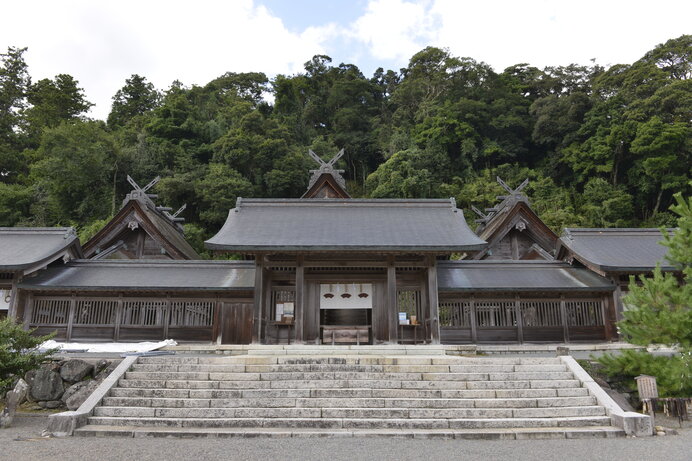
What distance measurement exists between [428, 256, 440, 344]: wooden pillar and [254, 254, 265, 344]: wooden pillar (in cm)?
518

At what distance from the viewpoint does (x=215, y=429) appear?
700 cm

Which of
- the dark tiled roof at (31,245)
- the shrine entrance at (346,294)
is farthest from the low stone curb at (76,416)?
the dark tiled roof at (31,245)

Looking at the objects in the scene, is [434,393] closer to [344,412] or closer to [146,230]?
[344,412]

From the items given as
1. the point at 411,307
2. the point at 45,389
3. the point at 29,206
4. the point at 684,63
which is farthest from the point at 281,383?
the point at 684,63

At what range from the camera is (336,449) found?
6.12m

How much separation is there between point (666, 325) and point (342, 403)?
627cm

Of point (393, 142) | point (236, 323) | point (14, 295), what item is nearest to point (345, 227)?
point (236, 323)

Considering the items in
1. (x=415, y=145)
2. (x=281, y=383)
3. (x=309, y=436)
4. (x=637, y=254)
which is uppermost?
(x=415, y=145)

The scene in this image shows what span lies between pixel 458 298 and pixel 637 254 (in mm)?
6879

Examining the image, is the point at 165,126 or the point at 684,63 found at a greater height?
the point at 684,63

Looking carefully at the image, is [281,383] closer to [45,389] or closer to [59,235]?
[45,389]

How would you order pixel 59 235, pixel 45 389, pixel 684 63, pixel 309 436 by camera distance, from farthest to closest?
1. pixel 684 63
2. pixel 59 235
3. pixel 45 389
4. pixel 309 436

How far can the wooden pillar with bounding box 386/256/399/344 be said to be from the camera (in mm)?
13438

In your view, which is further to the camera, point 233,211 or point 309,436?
point 233,211
